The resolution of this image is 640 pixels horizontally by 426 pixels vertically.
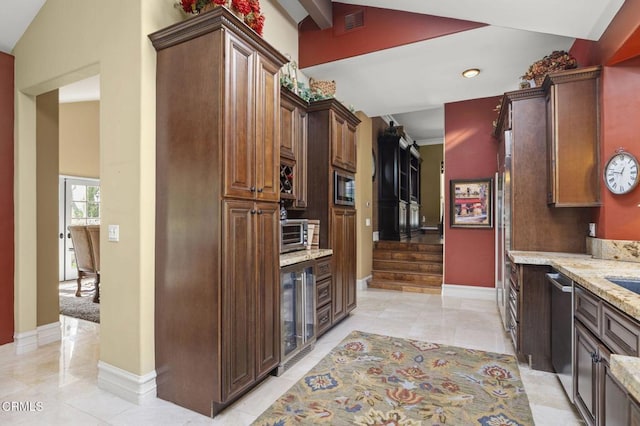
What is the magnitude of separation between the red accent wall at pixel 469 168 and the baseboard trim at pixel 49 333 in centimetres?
501

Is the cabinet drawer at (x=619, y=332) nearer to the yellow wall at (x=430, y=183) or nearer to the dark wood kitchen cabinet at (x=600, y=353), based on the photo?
the dark wood kitchen cabinet at (x=600, y=353)

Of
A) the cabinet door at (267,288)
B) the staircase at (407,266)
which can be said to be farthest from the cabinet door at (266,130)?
the staircase at (407,266)

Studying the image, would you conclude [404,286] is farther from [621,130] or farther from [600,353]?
[600,353]

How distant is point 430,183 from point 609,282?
946 centimetres

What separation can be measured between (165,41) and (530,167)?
3167mm

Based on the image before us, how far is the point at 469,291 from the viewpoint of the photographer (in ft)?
16.7

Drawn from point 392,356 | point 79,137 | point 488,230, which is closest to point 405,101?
point 488,230

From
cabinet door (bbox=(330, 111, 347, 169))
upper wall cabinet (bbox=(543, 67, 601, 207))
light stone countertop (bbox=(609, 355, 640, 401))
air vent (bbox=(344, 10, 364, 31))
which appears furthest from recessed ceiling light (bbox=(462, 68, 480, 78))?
light stone countertop (bbox=(609, 355, 640, 401))

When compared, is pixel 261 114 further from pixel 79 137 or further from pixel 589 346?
pixel 79 137

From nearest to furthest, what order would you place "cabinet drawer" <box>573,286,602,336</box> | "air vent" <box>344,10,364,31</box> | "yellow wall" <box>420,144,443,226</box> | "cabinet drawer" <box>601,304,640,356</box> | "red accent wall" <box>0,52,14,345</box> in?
"cabinet drawer" <box>601,304,640,356</box>, "cabinet drawer" <box>573,286,602,336</box>, "red accent wall" <box>0,52,14,345</box>, "air vent" <box>344,10,364,31</box>, "yellow wall" <box>420,144,443,226</box>

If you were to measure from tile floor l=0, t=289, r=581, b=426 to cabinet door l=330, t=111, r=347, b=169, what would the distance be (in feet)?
6.07

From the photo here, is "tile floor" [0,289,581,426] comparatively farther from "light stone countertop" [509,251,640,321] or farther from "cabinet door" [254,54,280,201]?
"cabinet door" [254,54,280,201]

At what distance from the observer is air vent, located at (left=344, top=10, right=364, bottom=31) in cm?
365

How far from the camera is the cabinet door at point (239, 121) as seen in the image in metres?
2.02
